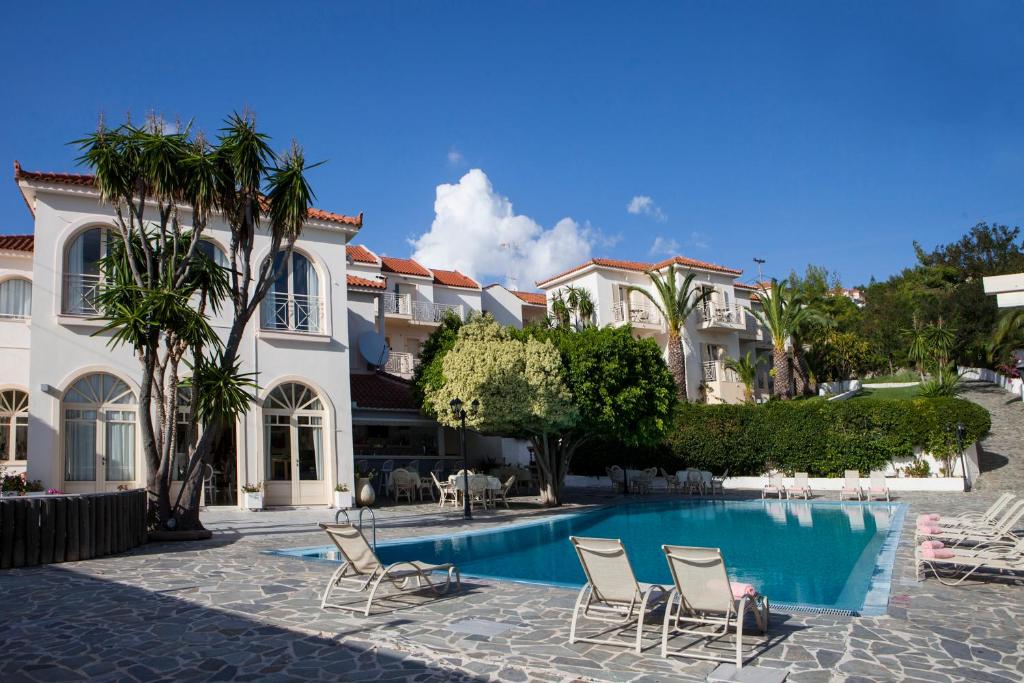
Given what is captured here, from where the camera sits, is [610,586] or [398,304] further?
[398,304]

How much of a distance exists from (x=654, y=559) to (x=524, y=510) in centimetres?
828

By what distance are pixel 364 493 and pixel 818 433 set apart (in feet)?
54.3

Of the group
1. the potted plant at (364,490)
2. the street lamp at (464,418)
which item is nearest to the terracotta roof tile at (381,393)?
the potted plant at (364,490)

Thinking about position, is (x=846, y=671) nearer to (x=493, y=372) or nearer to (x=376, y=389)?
(x=493, y=372)

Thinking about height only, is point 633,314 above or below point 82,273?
above

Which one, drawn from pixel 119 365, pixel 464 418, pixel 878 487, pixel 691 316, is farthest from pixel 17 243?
pixel 691 316

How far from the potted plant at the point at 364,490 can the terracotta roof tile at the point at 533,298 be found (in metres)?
20.5

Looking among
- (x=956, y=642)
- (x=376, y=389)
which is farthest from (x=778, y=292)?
(x=956, y=642)

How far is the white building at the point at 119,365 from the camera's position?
17.9 m

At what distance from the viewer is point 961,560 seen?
349 inches

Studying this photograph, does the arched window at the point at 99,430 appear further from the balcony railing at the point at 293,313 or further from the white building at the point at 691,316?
the white building at the point at 691,316

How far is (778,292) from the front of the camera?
39656mm

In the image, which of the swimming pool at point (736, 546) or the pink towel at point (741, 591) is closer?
the pink towel at point (741, 591)

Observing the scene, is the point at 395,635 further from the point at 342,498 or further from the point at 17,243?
the point at 17,243
